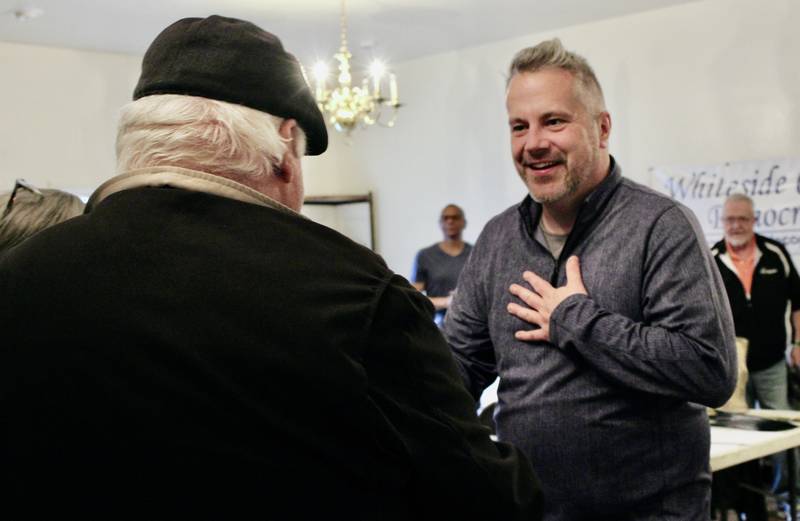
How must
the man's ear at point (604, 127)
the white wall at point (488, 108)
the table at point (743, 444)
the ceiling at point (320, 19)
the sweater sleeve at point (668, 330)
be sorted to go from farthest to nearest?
the white wall at point (488, 108)
the ceiling at point (320, 19)
the table at point (743, 444)
the man's ear at point (604, 127)
the sweater sleeve at point (668, 330)

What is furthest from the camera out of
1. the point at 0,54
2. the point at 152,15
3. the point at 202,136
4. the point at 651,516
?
the point at 0,54

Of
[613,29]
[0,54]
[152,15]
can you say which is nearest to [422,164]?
[613,29]

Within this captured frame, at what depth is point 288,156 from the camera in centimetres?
101

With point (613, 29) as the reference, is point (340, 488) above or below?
below

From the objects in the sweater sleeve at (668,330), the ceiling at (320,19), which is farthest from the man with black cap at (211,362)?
the ceiling at (320,19)

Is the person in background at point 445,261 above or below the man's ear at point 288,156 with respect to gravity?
below

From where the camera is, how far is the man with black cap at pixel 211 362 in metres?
0.85

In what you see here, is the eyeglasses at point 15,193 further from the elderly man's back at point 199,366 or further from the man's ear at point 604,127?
the man's ear at point 604,127

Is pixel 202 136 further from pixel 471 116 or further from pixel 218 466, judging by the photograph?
pixel 471 116

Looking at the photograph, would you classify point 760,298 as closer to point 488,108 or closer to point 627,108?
point 627,108

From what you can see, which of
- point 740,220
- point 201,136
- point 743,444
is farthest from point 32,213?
point 740,220

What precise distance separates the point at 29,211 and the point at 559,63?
3.71 feet

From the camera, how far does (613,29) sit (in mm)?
6781

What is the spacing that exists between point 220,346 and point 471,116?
7.07 m
